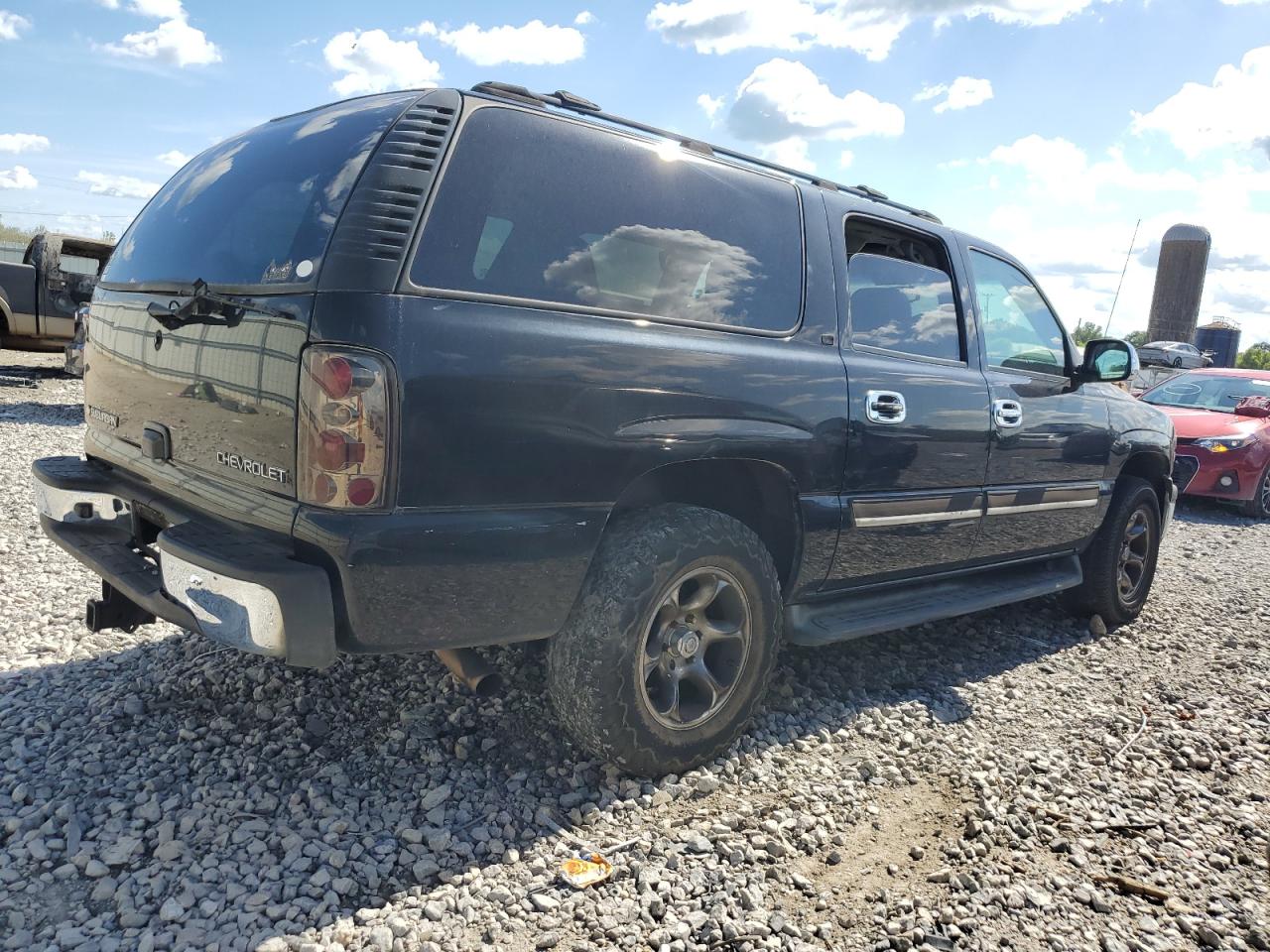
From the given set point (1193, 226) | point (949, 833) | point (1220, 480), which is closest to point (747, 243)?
point (949, 833)

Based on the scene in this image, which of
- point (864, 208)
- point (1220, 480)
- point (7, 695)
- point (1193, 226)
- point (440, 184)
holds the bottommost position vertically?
point (7, 695)

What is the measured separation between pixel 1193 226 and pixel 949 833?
20679 mm

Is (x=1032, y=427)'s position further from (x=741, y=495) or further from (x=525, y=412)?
(x=525, y=412)

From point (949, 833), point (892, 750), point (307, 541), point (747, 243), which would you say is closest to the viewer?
point (307, 541)

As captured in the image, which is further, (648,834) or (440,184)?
(648,834)

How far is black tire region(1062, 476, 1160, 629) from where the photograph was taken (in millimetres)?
4766

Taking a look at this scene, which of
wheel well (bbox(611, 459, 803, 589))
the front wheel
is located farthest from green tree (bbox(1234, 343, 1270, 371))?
wheel well (bbox(611, 459, 803, 589))

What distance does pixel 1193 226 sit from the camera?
62.5ft

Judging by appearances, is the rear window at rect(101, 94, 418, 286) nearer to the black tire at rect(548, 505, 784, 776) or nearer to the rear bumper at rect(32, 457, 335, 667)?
the rear bumper at rect(32, 457, 335, 667)

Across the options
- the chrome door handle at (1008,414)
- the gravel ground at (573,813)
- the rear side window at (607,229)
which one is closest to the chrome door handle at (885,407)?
the rear side window at (607,229)

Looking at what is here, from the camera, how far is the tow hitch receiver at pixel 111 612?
291 cm

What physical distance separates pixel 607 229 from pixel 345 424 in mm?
968

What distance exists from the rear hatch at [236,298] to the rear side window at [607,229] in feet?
0.93

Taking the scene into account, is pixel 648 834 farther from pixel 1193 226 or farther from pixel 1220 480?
pixel 1193 226
